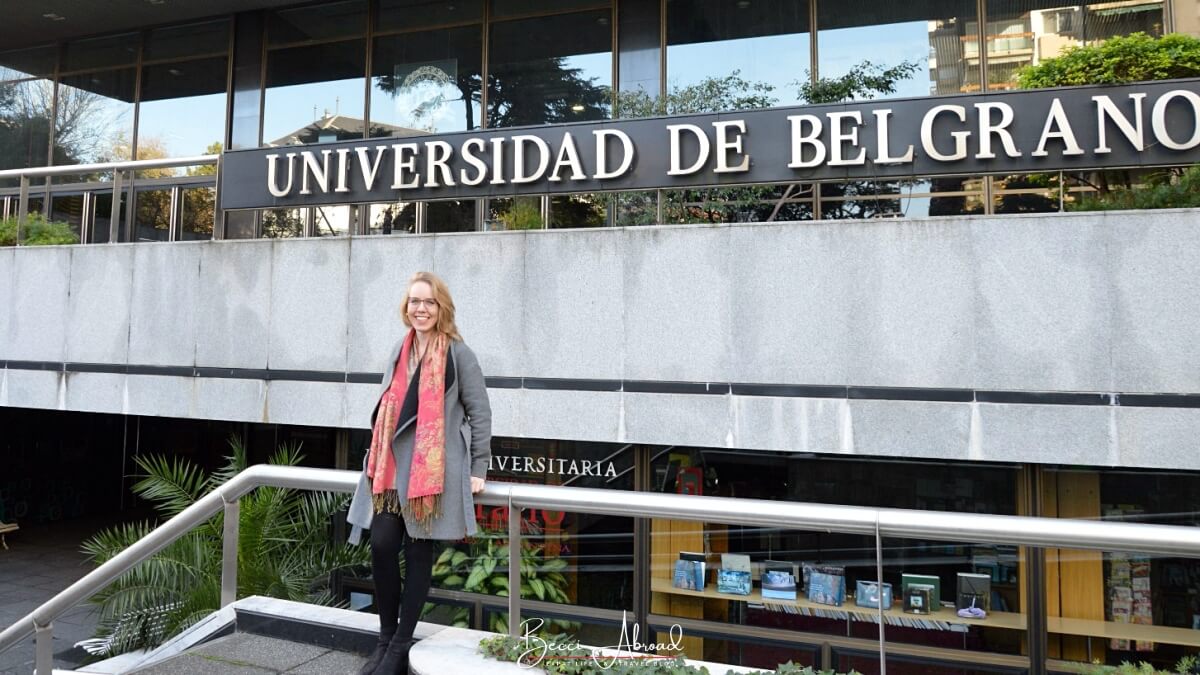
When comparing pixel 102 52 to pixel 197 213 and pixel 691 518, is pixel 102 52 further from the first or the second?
pixel 691 518

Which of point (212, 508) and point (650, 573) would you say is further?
point (650, 573)

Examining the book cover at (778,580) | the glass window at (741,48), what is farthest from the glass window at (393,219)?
the book cover at (778,580)

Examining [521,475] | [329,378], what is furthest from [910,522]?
[329,378]

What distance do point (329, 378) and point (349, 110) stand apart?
5.67 metres

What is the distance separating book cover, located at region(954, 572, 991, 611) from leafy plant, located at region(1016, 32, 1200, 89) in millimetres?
4104

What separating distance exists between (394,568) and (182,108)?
12.1 meters

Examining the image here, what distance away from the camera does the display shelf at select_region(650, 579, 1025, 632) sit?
561 centimetres

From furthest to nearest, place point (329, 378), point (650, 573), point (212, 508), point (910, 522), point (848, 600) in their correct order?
1. point (329, 378)
2. point (650, 573)
3. point (848, 600)
4. point (212, 508)
5. point (910, 522)

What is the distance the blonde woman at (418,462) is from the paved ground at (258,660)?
35 cm

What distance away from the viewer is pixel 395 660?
10.2 feet

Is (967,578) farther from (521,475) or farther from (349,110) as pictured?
(349,110)

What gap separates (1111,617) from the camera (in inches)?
236

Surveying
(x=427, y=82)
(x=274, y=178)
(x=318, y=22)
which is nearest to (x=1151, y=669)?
(x=274, y=178)

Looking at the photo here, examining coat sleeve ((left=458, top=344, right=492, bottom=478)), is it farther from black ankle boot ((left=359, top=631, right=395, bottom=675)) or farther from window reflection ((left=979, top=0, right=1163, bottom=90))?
window reflection ((left=979, top=0, right=1163, bottom=90))
